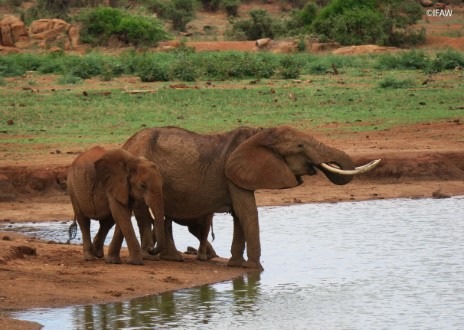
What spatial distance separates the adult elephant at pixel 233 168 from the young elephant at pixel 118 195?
1.53 feet

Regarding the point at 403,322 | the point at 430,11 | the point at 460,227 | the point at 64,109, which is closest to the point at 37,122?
the point at 64,109

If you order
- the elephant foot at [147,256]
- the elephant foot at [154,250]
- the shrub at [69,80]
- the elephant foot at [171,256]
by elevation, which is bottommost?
the shrub at [69,80]

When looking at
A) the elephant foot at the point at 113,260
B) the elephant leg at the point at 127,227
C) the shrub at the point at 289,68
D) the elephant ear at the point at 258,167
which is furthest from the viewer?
the shrub at the point at 289,68

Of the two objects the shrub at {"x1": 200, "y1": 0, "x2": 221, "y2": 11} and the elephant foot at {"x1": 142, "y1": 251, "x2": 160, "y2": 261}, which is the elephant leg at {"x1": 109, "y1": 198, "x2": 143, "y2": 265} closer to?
the elephant foot at {"x1": 142, "y1": 251, "x2": 160, "y2": 261}

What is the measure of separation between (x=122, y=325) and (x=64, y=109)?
502 inches

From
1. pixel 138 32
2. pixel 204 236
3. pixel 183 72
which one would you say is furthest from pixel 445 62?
pixel 204 236

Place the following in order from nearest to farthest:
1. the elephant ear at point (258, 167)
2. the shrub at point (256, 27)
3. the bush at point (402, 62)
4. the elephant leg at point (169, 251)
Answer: the elephant ear at point (258, 167) < the elephant leg at point (169, 251) < the bush at point (402, 62) < the shrub at point (256, 27)

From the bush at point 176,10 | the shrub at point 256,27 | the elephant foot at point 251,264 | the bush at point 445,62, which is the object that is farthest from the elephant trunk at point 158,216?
the bush at point 176,10

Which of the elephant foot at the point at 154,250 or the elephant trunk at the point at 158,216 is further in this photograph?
the elephant foot at the point at 154,250

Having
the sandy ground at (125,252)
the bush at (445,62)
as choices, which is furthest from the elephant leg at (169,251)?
the bush at (445,62)

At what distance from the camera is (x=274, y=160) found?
442 inches

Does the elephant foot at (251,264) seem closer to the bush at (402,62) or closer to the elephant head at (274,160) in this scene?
the elephant head at (274,160)

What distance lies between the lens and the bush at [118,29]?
127 ft

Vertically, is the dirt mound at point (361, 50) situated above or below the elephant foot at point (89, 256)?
below
